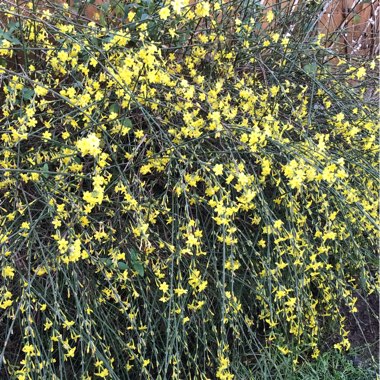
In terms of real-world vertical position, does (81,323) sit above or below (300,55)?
below

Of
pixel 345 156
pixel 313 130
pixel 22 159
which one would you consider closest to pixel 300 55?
pixel 313 130

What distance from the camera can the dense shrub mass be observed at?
5.58 ft

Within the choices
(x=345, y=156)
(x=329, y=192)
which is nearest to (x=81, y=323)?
(x=329, y=192)

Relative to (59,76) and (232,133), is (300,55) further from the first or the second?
(59,76)

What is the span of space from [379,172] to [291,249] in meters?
0.52

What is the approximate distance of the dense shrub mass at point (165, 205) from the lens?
170 centimetres

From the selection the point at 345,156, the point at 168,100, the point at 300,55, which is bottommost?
the point at 168,100

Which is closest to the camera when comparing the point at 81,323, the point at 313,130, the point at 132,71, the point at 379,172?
the point at 81,323

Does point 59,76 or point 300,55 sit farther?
point 300,55

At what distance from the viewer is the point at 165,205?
6.15 ft

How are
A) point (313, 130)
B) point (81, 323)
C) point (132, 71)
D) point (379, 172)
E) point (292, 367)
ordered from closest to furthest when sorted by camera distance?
point (81, 323) → point (132, 71) → point (292, 367) → point (379, 172) → point (313, 130)

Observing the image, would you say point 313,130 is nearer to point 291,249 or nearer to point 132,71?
point 291,249

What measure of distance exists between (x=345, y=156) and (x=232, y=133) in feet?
1.69

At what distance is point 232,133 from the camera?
192cm
